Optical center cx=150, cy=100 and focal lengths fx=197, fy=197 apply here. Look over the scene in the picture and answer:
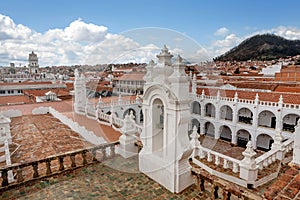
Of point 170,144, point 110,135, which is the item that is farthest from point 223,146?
point 170,144

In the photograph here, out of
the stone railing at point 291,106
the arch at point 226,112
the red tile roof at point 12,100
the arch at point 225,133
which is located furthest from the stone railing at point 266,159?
the red tile roof at point 12,100

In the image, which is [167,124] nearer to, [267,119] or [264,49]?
[267,119]

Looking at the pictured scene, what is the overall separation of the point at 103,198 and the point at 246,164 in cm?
501

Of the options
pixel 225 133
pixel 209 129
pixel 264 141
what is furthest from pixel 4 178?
pixel 209 129

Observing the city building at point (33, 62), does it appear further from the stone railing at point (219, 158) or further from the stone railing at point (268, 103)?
the stone railing at point (219, 158)

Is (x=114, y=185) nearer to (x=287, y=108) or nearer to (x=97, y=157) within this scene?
(x=97, y=157)

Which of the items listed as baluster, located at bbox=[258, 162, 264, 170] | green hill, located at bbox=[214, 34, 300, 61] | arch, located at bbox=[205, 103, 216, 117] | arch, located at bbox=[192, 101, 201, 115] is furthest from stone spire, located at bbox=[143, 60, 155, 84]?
green hill, located at bbox=[214, 34, 300, 61]

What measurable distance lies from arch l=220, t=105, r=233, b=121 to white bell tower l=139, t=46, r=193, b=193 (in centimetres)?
2262

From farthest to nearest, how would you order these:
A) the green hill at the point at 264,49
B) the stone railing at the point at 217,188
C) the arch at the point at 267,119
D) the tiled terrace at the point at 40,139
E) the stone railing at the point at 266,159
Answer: the green hill at the point at 264,49 < the arch at the point at 267,119 < the tiled terrace at the point at 40,139 < the stone railing at the point at 266,159 < the stone railing at the point at 217,188

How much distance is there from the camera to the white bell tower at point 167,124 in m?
5.07

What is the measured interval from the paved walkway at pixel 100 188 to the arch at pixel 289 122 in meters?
20.7

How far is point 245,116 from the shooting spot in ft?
82.0

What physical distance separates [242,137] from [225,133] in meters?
2.42

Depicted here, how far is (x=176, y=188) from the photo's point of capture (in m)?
5.30
